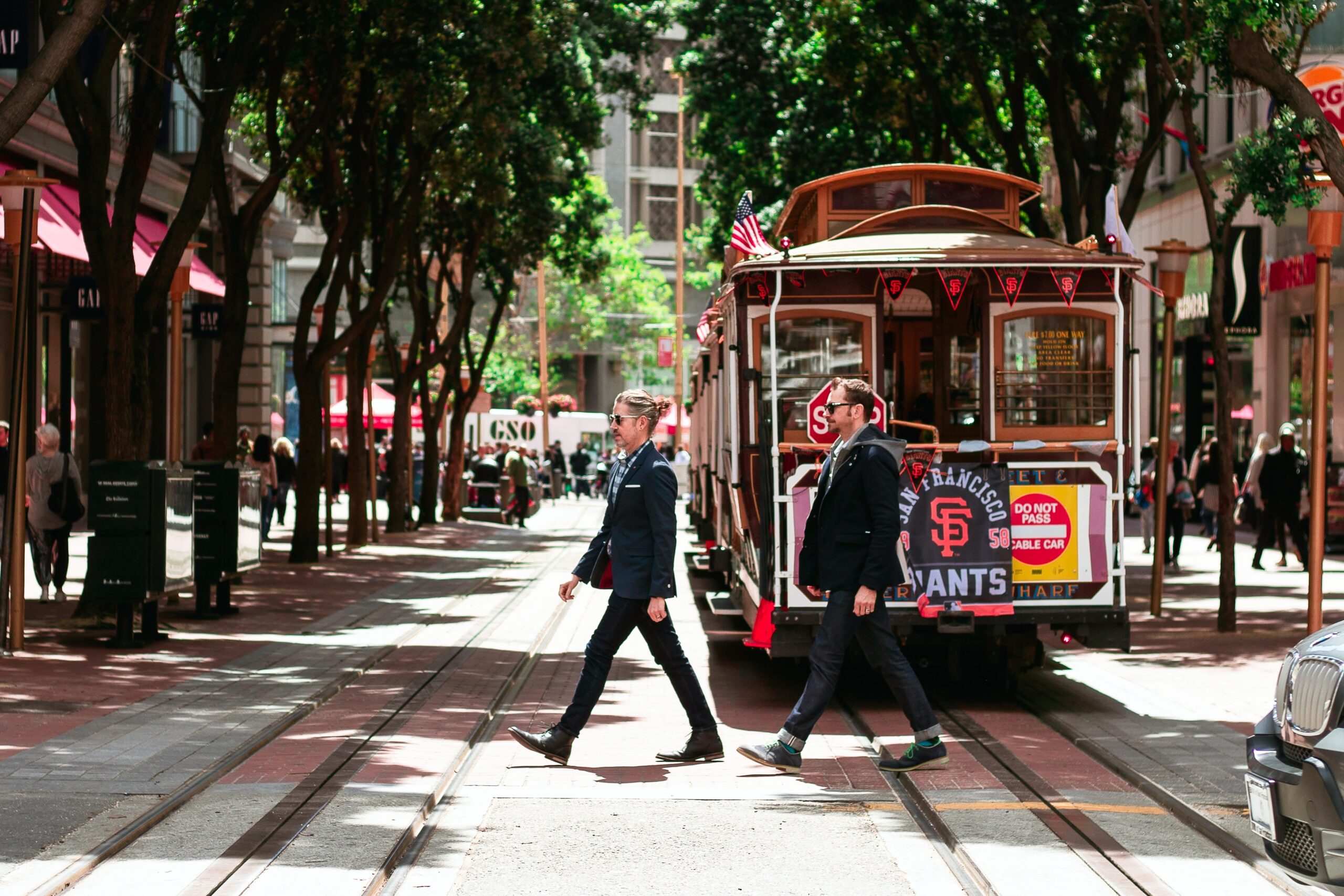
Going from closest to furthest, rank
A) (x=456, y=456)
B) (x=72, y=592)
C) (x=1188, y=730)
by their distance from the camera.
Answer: (x=1188, y=730) → (x=72, y=592) → (x=456, y=456)

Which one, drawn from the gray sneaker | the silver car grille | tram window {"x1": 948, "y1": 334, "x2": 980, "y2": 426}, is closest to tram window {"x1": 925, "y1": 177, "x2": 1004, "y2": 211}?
tram window {"x1": 948, "y1": 334, "x2": 980, "y2": 426}

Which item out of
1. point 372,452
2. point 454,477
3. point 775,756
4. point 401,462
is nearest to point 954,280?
point 775,756

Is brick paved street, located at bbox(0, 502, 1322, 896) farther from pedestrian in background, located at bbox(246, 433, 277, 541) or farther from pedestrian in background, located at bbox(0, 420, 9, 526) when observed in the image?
pedestrian in background, located at bbox(246, 433, 277, 541)

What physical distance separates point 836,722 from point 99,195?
848cm

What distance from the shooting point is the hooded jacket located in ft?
28.2

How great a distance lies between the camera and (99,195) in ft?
51.0

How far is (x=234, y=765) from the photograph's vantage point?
873 centimetres

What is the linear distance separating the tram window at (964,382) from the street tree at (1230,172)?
11.0 ft

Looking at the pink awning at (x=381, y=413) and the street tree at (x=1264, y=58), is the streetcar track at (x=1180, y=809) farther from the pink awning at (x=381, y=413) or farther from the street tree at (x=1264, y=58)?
the pink awning at (x=381, y=413)

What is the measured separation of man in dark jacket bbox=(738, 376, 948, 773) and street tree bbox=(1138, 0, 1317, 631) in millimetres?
6812

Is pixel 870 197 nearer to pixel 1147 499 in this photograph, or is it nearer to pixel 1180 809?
pixel 1180 809

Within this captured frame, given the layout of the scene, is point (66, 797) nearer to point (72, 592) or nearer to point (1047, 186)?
point (72, 592)

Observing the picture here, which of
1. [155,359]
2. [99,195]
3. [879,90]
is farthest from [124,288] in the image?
[155,359]

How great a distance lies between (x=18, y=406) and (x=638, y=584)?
6.50 metres
